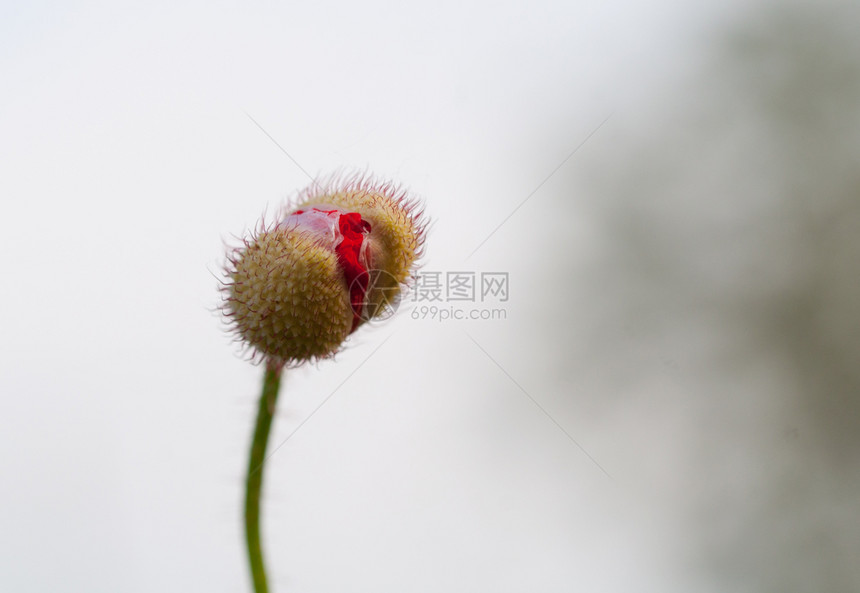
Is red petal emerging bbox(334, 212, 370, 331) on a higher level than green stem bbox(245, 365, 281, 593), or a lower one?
higher

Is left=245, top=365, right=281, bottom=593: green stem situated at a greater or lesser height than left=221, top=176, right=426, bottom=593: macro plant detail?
lesser

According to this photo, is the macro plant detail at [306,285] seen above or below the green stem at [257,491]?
above

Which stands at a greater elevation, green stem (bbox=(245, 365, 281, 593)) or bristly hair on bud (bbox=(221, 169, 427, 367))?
bristly hair on bud (bbox=(221, 169, 427, 367))

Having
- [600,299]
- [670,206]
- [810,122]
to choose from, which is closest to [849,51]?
[810,122]
